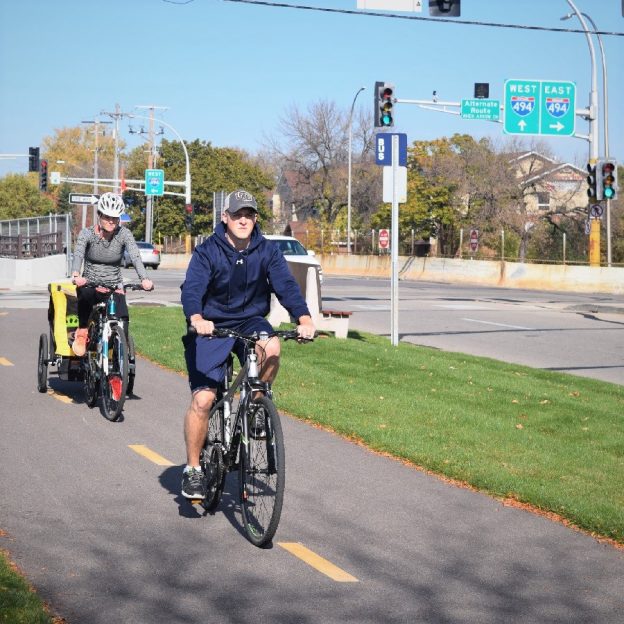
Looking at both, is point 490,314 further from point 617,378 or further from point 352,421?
point 352,421

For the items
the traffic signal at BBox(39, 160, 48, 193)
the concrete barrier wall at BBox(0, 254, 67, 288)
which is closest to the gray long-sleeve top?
the concrete barrier wall at BBox(0, 254, 67, 288)

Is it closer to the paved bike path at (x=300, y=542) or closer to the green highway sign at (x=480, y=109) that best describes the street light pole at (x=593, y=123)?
the green highway sign at (x=480, y=109)

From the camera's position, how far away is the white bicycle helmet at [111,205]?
1077cm

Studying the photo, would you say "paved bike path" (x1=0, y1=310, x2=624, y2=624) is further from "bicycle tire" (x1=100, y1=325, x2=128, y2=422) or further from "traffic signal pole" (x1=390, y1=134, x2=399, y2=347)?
"traffic signal pole" (x1=390, y1=134, x2=399, y2=347)

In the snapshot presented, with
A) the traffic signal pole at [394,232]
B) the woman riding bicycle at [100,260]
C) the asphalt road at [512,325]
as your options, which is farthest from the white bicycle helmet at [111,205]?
the asphalt road at [512,325]

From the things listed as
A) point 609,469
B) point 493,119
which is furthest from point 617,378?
point 493,119

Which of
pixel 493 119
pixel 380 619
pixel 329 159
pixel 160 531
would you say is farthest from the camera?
pixel 329 159

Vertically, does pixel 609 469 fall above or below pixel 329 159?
below

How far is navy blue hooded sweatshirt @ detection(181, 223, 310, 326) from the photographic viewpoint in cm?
671

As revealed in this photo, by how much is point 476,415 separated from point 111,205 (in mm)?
3865

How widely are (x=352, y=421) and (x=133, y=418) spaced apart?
77.9 inches

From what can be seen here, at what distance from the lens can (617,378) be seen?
15.7 m

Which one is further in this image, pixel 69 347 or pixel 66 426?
pixel 69 347

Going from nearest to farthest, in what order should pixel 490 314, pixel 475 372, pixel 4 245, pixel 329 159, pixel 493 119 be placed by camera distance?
pixel 475 372 → pixel 490 314 → pixel 493 119 → pixel 4 245 → pixel 329 159
